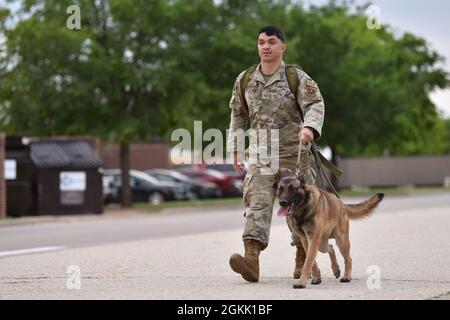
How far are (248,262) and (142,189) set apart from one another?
30886 millimetres

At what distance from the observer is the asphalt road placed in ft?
27.4

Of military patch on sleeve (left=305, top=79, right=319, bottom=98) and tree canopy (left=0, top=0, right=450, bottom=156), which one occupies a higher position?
tree canopy (left=0, top=0, right=450, bottom=156)

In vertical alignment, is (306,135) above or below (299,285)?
above

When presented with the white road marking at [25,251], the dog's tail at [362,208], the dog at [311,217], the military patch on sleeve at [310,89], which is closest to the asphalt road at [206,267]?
the white road marking at [25,251]

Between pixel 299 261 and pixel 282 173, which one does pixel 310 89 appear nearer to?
pixel 282 173

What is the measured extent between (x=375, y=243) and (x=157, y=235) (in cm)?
533

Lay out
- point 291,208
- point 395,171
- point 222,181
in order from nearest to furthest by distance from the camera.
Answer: point 291,208 → point 222,181 → point 395,171

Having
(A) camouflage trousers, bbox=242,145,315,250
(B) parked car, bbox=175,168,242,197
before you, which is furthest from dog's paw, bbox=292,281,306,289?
(B) parked car, bbox=175,168,242,197

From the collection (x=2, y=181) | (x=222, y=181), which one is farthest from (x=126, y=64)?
(x=222, y=181)

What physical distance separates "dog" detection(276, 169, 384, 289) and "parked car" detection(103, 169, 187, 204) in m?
30.0

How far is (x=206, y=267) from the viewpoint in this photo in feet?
35.7

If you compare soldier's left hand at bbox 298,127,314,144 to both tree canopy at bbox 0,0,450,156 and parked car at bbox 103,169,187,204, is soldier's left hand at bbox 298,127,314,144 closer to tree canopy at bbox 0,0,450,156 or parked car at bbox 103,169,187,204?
tree canopy at bbox 0,0,450,156
